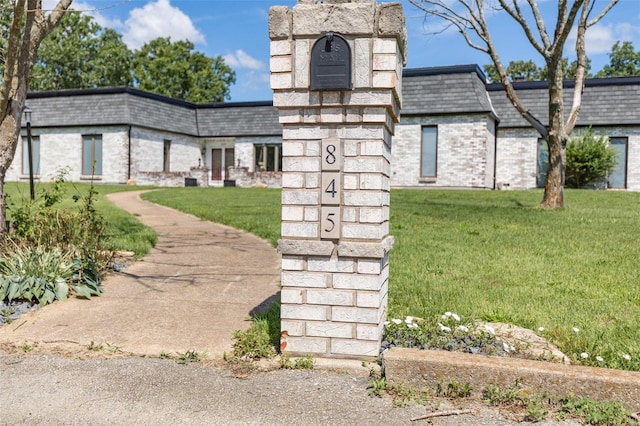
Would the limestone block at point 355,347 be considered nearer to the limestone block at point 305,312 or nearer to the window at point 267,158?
the limestone block at point 305,312

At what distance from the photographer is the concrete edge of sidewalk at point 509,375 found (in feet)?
10.6

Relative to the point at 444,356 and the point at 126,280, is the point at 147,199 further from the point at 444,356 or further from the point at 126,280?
the point at 444,356

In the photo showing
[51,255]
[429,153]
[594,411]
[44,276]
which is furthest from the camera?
[429,153]

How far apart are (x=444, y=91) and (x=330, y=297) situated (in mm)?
23410

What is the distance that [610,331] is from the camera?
4.50 metres

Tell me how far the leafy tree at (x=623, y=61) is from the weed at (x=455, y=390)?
62.6 metres

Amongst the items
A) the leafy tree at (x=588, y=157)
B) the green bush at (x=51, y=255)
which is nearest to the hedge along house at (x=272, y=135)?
the leafy tree at (x=588, y=157)

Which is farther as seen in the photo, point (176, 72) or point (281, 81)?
point (176, 72)

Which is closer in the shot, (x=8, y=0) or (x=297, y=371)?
(x=297, y=371)

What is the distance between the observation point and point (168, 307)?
5496mm

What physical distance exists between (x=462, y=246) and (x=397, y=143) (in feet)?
59.7

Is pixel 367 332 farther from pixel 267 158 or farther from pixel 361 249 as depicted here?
pixel 267 158

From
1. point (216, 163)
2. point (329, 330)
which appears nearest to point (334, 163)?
point (329, 330)

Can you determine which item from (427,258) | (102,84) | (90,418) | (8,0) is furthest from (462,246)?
(102,84)
